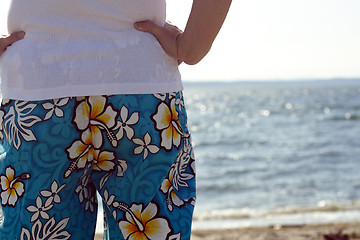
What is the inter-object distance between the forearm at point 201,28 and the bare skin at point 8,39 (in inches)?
13.6

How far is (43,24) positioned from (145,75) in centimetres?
24

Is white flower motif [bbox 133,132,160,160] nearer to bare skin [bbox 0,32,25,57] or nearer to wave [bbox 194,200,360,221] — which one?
bare skin [bbox 0,32,25,57]

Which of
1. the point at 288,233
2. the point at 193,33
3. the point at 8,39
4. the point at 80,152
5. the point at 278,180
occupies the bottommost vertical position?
the point at 278,180

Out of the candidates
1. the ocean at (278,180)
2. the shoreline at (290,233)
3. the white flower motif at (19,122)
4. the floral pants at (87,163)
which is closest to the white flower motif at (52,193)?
the floral pants at (87,163)

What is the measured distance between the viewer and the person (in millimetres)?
1165

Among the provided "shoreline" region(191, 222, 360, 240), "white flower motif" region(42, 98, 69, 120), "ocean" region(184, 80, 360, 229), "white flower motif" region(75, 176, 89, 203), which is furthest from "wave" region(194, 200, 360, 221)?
"white flower motif" region(42, 98, 69, 120)

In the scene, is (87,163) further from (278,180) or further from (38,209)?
(278,180)

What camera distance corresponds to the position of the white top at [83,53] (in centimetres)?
117

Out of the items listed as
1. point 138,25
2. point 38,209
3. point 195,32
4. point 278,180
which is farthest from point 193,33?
point 278,180

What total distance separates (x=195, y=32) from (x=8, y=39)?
0.42 meters

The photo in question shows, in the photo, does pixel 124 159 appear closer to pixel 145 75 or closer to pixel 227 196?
pixel 145 75

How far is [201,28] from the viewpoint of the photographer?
1193mm

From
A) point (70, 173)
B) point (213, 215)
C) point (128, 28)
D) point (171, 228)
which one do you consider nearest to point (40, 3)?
point (128, 28)

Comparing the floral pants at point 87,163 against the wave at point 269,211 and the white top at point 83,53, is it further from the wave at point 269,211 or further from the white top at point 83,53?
the wave at point 269,211
